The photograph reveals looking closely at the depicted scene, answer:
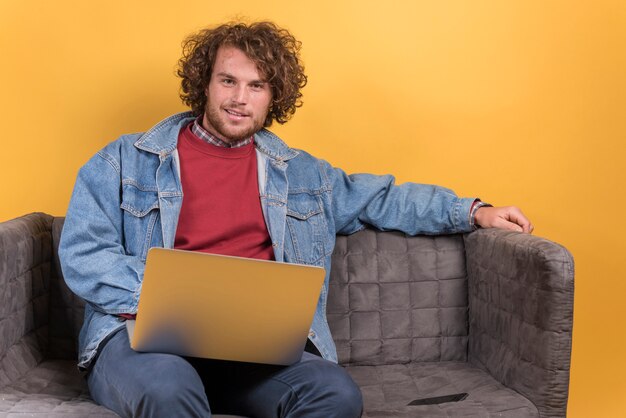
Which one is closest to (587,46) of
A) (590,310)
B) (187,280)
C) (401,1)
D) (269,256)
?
(401,1)

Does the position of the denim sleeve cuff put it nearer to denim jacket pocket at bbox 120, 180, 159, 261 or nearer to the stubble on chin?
the stubble on chin

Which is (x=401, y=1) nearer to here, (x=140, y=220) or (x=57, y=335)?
(x=140, y=220)

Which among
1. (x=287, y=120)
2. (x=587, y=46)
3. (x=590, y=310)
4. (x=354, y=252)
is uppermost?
(x=587, y=46)

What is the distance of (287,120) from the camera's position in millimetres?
2605

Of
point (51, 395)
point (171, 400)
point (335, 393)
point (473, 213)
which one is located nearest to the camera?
point (171, 400)

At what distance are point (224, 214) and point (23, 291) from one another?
544mm

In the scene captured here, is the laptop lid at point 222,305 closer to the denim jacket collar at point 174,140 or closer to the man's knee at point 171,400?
the man's knee at point 171,400

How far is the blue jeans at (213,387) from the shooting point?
1.73m

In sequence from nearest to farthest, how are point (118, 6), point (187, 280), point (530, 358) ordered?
point (187, 280) < point (530, 358) < point (118, 6)

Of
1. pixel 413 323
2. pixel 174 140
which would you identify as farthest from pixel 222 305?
pixel 413 323

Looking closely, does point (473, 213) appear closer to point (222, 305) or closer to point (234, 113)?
point (234, 113)

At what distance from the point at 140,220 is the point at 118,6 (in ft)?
2.74

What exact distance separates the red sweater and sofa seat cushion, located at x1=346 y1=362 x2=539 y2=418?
1.39 ft

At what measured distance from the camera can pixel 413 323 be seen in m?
2.56
